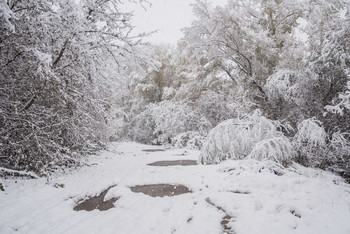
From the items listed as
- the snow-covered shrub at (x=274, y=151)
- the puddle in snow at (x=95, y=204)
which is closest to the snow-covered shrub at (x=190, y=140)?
the snow-covered shrub at (x=274, y=151)

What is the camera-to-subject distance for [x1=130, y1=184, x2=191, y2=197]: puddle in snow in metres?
3.67

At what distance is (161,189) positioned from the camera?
3.90 meters

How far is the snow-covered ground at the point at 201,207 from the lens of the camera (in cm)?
232

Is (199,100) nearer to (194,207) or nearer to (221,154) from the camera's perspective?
(221,154)

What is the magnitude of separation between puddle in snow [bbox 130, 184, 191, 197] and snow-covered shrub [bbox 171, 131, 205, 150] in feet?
21.7

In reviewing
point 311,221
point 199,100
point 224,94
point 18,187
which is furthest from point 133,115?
point 311,221

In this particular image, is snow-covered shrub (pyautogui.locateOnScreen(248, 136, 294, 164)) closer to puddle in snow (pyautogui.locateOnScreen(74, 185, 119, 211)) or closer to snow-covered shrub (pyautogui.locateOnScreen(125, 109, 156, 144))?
puddle in snow (pyautogui.locateOnScreen(74, 185, 119, 211))

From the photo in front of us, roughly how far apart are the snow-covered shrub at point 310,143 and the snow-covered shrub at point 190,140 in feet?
18.9

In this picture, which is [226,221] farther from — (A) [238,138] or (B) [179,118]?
(B) [179,118]

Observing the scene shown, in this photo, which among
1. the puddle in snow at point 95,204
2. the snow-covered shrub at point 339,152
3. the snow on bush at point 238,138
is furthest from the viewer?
the snow on bush at point 238,138

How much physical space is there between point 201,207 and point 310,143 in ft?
12.3

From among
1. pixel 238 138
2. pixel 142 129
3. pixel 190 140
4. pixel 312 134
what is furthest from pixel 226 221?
pixel 142 129

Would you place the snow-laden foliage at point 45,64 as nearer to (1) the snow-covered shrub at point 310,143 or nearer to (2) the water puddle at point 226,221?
(2) the water puddle at point 226,221

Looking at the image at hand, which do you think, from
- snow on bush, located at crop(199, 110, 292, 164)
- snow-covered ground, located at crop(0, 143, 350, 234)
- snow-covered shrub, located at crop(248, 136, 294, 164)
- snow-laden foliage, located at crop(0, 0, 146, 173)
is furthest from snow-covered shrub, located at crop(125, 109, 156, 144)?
snow-covered ground, located at crop(0, 143, 350, 234)
